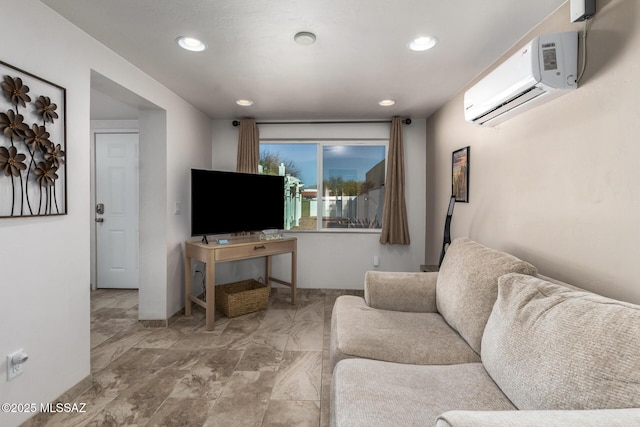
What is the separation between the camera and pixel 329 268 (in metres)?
4.11

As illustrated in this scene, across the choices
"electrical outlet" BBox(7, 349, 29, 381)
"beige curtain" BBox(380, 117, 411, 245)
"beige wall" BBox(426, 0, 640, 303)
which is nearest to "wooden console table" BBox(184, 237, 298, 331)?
"beige curtain" BBox(380, 117, 411, 245)

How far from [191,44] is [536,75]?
2115 millimetres

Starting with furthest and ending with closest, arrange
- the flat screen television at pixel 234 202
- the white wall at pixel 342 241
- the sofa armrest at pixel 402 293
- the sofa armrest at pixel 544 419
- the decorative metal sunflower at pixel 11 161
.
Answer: the white wall at pixel 342 241 < the flat screen television at pixel 234 202 < the sofa armrest at pixel 402 293 < the decorative metal sunflower at pixel 11 161 < the sofa armrest at pixel 544 419

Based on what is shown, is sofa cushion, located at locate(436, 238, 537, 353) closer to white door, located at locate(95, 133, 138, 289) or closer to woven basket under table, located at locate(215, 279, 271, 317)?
woven basket under table, located at locate(215, 279, 271, 317)

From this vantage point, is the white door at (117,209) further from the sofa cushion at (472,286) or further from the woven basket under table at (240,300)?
the sofa cushion at (472,286)

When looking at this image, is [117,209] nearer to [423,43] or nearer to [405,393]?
[423,43]

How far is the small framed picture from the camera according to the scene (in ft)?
9.21

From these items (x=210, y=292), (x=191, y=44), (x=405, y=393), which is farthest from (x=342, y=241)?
(x=405, y=393)

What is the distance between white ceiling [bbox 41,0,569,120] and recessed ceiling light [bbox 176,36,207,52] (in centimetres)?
4

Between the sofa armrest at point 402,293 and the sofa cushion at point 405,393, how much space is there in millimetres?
696

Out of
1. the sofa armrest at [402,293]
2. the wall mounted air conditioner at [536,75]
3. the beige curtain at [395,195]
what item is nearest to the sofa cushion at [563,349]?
the sofa armrest at [402,293]

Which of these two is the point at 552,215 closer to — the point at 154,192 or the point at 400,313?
the point at 400,313

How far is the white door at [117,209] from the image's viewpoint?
4.07 metres

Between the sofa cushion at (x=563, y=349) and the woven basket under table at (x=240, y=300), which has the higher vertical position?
the sofa cushion at (x=563, y=349)
